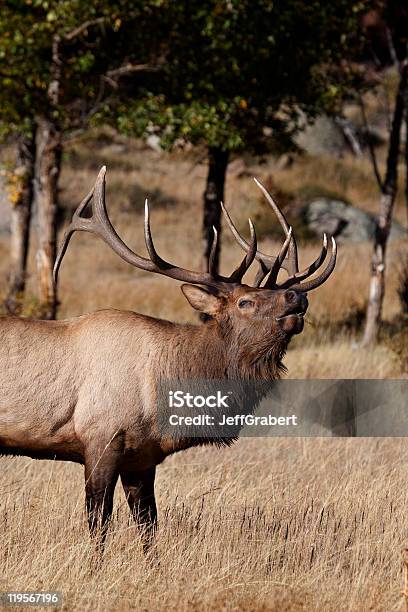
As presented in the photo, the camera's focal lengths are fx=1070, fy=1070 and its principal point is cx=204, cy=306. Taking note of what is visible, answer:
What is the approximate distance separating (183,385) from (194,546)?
3.04 ft

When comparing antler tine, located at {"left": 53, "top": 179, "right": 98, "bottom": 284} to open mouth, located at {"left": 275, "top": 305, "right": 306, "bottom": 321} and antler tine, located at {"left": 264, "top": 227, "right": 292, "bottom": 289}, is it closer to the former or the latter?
antler tine, located at {"left": 264, "top": 227, "right": 292, "bottom": 289}

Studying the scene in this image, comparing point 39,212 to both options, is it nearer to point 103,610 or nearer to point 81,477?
point 81,477

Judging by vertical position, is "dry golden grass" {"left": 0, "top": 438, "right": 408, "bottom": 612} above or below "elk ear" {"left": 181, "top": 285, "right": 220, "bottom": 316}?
below

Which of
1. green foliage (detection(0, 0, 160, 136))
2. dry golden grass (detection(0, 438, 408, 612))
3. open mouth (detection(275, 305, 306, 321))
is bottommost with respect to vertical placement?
dry golden grass (detection(0, 438, 408, 612))

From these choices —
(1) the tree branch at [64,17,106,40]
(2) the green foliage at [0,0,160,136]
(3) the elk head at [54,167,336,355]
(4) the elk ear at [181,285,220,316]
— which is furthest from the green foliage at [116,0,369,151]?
(4) the elk ear at [181,285,220,316]

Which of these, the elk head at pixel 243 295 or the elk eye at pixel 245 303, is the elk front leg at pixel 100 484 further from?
the elk eye at pixel 245 303

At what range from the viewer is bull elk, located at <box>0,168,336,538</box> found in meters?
5.99

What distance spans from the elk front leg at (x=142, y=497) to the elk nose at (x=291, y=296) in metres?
1.28

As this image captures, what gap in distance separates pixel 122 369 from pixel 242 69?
819 cm

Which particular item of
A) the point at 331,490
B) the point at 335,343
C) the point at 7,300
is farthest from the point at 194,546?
the point at 7,300

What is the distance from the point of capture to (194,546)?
20.0 feet

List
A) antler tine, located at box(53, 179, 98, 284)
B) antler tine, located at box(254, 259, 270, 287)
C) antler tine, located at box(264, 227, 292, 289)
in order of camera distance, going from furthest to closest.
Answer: antler tine, located at box(254, 259, 270, 287) → antler tine, located at box(53, 179, 98, 284) → antler tine, located at box(264, 227, 292, 289)

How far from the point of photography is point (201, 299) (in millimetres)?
6535

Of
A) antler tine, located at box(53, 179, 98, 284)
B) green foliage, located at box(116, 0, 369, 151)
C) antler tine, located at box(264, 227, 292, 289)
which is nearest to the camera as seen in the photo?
antler tine, located at box(264, 227, 292, 289)
